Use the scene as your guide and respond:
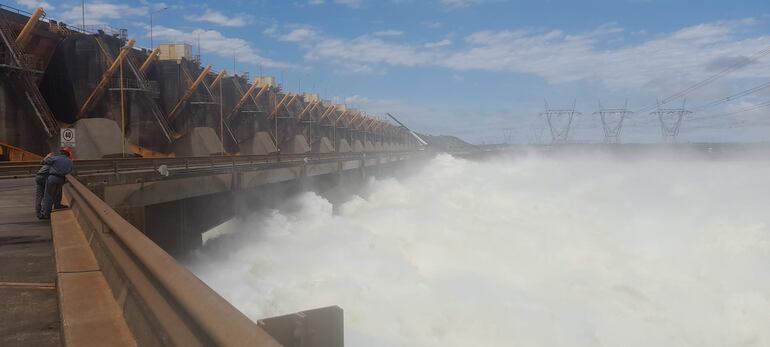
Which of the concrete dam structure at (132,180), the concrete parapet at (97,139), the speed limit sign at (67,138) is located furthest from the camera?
the concrete parapet at (97,139)

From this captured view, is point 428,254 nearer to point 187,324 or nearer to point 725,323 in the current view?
point 725,323

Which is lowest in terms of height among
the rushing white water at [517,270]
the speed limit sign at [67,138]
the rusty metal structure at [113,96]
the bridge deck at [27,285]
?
the rushing white water at [517,270]

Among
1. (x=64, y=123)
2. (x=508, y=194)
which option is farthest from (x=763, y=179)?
(x=64, y=123)

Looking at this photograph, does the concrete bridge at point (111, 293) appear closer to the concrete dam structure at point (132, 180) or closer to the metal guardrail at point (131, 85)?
the concrete dam structure at point (132, 180)

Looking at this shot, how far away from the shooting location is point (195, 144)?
52.9m

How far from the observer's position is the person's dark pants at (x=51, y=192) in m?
10.8

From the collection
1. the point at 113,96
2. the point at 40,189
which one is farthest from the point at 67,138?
the point at 113,96

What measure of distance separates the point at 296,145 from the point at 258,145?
1400 centimetres

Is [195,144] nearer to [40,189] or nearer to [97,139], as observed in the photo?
[97,139]

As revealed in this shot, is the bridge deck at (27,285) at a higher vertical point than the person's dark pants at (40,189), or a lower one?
lower

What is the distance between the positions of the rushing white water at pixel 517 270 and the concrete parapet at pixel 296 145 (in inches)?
1799

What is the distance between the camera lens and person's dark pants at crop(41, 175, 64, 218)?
35.6 feet

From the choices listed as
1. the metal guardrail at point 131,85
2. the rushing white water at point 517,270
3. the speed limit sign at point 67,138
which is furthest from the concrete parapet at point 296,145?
the speed limit sign at point 67,138

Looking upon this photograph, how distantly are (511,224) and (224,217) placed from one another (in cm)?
1713
